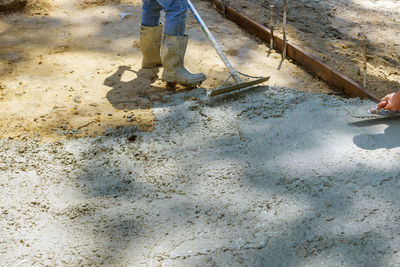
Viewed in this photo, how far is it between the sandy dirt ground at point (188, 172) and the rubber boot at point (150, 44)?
156 mm

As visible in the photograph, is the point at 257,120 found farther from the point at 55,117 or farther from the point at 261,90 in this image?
the point at 55,117

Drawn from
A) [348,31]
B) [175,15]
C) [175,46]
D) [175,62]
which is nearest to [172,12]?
[175,15]

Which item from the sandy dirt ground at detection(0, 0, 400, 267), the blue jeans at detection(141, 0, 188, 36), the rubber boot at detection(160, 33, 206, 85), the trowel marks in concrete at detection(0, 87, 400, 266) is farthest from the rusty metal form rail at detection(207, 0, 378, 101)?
the blue jeans at detection(141, 0, 188, 36)

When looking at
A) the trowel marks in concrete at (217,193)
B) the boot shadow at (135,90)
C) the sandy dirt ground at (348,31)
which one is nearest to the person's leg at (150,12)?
the boot shadow at (135,90)

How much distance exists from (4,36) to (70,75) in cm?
144

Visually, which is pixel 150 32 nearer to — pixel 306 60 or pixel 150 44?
pixel 150 44

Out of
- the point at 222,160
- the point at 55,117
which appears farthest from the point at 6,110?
the point at 222,160

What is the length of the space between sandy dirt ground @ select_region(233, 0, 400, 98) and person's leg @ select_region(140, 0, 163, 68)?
5.15 feet

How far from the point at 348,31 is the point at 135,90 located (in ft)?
9.71

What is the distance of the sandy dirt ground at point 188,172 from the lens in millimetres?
1847

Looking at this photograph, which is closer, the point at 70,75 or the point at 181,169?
the point at 181,169

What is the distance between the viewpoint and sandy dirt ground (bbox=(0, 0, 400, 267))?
6.06 feet

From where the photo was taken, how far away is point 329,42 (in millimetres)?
4609

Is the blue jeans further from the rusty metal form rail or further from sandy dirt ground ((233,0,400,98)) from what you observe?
sandy dirt ground ((233,0,400,98))
